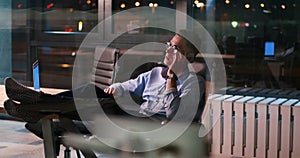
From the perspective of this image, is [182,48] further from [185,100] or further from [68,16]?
[68,16]

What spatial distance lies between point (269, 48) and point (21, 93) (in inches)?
145

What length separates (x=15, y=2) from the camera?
7.19 metres

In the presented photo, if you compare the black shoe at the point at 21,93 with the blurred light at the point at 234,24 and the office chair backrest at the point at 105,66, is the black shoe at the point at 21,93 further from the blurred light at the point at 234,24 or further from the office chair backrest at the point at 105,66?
the blurred light at the point at 234,24

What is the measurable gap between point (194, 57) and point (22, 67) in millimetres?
4245

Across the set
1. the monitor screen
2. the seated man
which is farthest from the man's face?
the monitor screen

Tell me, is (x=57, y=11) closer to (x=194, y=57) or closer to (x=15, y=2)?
(x=15, y=2)

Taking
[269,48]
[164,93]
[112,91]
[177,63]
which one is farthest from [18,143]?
[269,48]

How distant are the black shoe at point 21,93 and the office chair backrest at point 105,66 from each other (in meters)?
1.73

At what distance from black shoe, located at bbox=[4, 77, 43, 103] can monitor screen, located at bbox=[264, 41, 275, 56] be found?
3.62 metres

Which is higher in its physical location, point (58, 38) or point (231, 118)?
point (58, 38)

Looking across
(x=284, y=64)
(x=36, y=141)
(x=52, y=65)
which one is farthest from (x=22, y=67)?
(x=284, y=64)

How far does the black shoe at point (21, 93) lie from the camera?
2.60 metres

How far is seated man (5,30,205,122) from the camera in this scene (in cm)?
265

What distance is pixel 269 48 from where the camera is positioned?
570cm
